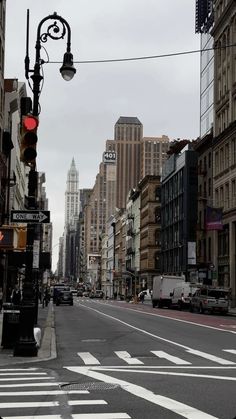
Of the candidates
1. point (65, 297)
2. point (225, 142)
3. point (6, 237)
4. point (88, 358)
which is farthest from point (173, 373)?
point (225, 142)

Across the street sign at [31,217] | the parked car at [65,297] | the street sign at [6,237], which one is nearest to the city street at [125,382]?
the street sign at [31,217]

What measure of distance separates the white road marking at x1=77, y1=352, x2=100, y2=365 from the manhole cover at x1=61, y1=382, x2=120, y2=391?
3.65 m

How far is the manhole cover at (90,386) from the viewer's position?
436 inches

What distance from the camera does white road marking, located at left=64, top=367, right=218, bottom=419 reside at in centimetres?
864

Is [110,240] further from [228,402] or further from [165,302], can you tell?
[228,402]

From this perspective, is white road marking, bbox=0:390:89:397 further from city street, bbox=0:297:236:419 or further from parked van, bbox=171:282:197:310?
parked van, bbox=171:282:197:310

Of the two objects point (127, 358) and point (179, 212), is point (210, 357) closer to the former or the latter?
point (127, 358)

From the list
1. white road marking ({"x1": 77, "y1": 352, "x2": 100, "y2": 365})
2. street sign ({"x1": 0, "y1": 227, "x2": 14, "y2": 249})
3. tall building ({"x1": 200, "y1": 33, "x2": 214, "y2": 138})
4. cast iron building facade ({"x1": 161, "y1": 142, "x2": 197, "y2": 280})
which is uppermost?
tall building ({"x1": 200, "y1": 33, "x2": 214, "y2": 138})

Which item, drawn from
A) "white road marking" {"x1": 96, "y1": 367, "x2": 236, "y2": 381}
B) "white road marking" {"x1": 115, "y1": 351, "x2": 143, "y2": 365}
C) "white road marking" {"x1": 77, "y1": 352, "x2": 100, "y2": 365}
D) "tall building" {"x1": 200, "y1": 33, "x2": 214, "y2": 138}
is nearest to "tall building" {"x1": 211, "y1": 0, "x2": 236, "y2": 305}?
"tall building" {"x1": 200, "y1": 33, "x2": 214, "y2": 138}

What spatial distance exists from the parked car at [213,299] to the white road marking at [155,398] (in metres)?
37.6

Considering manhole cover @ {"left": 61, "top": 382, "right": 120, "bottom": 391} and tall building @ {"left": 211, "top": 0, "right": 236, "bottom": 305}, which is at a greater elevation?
tall building @ {"left": 211, "top": 0, "right": 236, "bottom": 305}

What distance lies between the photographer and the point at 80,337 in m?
23.9

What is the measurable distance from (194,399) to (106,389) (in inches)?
69.4

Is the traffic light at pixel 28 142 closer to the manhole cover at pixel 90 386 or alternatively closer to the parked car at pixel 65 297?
the manhole cover at pixel 90 386
